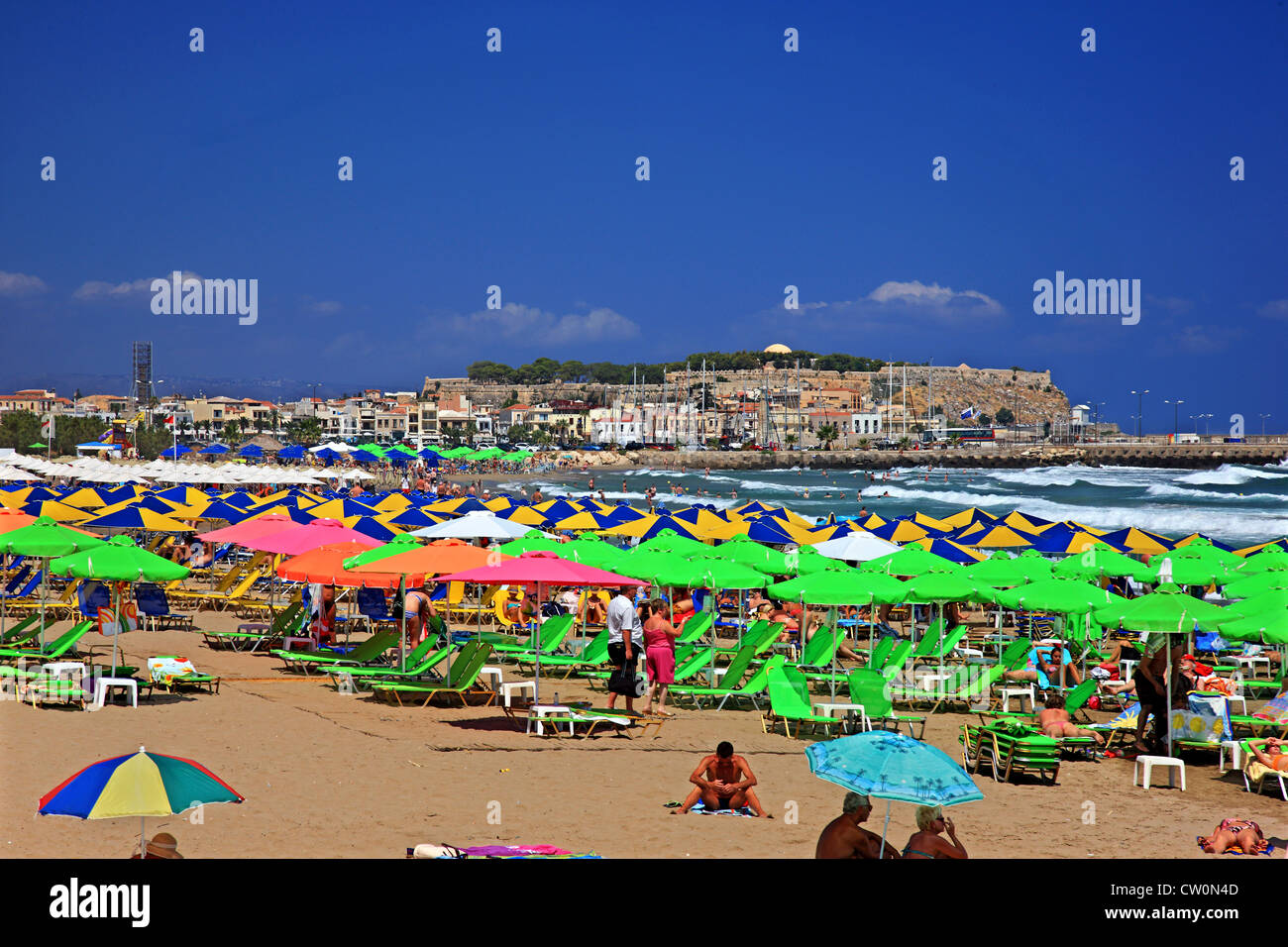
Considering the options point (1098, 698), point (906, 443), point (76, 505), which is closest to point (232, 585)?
point (76, 505)

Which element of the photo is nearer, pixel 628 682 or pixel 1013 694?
pixel 628 682

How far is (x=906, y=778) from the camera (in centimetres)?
550

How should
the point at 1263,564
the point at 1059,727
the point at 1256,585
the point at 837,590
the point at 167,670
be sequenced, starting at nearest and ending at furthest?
the point at 1059,727 → the point at 167,670 → the point at 837,590 → the point at 1256,585 → the point at 1263,564

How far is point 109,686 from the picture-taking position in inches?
389

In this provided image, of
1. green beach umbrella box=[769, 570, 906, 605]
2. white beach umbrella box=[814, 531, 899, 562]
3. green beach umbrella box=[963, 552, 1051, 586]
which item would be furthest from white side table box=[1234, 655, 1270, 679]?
green beach umbrella box=[769, 570, 906, 605]

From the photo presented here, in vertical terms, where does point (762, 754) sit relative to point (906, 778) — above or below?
below

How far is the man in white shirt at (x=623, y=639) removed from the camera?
10.2 metres

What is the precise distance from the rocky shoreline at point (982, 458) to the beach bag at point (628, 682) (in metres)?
116

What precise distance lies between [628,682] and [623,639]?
0.36 metres

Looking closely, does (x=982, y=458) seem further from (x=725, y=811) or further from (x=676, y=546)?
(x=725, y=811)

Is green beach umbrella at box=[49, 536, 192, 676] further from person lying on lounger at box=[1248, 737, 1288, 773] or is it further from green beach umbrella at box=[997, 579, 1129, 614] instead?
person lying on lounger at box=[1248, 737, 1288, 773]

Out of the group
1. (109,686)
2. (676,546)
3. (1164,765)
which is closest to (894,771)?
(1164,765)
